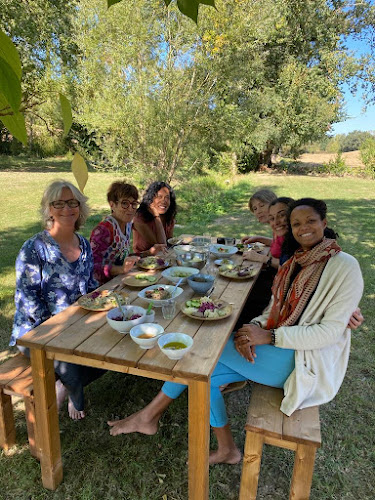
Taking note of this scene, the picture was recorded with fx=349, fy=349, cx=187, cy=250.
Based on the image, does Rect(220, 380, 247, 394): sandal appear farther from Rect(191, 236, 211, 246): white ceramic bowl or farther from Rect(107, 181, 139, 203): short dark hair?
Rect(107, 181, 139, 203): short dark hair

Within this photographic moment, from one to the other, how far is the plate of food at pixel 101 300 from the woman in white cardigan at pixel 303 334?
644 millimetres

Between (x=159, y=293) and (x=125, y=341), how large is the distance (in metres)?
0.50

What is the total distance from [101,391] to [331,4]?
20.7 m

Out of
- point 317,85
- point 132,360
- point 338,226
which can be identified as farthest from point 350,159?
point 132,360

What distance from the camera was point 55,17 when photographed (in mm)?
8609

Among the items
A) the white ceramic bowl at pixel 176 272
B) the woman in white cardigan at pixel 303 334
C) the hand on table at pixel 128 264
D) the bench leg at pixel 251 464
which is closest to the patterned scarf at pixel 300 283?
the woman in white cardigan at pixel 303 334

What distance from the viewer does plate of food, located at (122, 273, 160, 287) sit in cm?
249

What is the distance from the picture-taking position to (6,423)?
2174 millimetres

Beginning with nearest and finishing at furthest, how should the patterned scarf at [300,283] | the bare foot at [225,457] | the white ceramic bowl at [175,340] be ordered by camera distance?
the white ceramic bowl at [175,340] → the patterned scarf at [300,283] → the bare foot at [225,457]

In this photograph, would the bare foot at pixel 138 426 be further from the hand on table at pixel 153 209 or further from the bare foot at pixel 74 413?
the hand on table at pixel 153 209

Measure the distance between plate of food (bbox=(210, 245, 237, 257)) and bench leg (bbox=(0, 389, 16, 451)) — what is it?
6.33ft

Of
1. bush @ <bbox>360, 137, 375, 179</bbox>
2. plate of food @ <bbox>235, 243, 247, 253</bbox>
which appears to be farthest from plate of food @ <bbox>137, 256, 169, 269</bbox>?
bush @ <bbox>360, 137, 375, 179</bbox>

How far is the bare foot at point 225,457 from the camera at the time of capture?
2.16 metres

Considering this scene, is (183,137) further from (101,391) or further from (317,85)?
(317,85)
